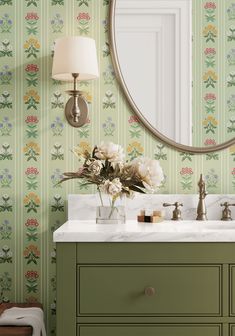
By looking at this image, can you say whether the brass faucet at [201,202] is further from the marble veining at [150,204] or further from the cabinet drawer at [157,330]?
the cabinet drawer at [157,330]

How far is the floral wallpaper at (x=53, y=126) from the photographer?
8.54ft

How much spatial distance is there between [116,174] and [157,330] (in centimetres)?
66

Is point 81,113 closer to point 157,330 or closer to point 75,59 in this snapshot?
point 75,59

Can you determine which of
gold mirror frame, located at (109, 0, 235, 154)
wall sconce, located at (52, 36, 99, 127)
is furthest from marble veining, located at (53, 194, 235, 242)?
wall sconce, located at (52, 36, 99, 127)

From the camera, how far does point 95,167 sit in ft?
7.43

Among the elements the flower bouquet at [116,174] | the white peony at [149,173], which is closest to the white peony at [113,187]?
the flower bouquet at [116,174]

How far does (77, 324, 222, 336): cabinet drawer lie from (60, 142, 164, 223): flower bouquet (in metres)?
0.48

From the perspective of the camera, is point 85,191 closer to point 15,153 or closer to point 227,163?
point 15,153

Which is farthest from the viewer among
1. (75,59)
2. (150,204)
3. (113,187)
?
(150,204)

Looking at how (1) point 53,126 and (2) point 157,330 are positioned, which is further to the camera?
(1) point 53,126

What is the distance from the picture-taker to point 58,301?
1999mm

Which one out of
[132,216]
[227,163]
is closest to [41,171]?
[132,216]

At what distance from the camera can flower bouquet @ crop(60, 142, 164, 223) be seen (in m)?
2.28

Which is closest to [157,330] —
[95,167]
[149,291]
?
[149,291]
